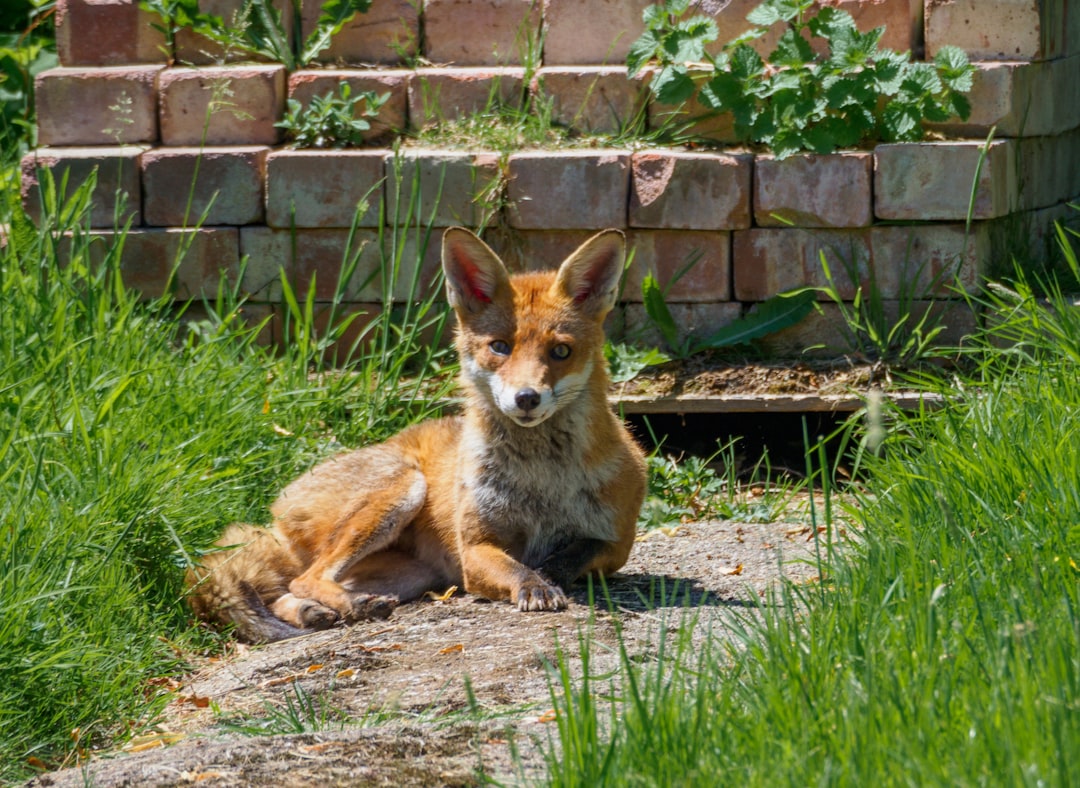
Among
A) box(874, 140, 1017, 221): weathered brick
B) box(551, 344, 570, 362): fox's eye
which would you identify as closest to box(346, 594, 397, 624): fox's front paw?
box(551, 344, 570, 362): fox's eye

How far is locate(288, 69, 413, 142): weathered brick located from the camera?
7.09m

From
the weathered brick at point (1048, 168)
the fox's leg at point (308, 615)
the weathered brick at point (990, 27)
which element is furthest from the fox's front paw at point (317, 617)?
the weathered brick at point (1048, 168)

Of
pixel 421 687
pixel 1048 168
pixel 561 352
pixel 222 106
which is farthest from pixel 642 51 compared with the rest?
pixel 421 687

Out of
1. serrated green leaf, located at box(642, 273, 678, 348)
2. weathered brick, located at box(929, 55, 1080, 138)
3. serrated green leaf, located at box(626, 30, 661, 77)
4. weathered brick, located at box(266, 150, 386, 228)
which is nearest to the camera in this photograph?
weathered brick, located at box(929, 55, 1080, 138)

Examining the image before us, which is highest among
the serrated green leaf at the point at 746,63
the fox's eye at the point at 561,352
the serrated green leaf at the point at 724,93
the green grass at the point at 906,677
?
the serrated green leaf at the point at 746,63

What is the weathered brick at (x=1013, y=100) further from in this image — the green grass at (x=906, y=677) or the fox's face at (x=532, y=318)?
the green grass at (x=906, y=677)

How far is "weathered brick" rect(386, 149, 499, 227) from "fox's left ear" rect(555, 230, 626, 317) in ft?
5.64

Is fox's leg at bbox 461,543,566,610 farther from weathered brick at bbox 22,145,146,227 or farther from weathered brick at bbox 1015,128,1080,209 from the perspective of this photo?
weathered brick at bbox 1015,128,1080,209

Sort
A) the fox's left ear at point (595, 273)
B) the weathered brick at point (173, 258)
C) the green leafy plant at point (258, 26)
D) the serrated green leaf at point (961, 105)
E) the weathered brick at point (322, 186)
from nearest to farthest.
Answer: the fox's left ear at point (595, 273)
the serrated green leaf at point (961, 105)
the weathered brick at point (322, 186)
the weathered brick at point (173, 258)
the green leafy plant at point (258, 26)

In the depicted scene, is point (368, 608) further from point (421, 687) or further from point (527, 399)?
point (421, 687)

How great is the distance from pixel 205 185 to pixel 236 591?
2.75 metres

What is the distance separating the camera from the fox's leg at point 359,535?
17.0 ft

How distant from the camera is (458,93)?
7.13 meters

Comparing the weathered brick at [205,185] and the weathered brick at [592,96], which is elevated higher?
the weathered brick at [592,96]
